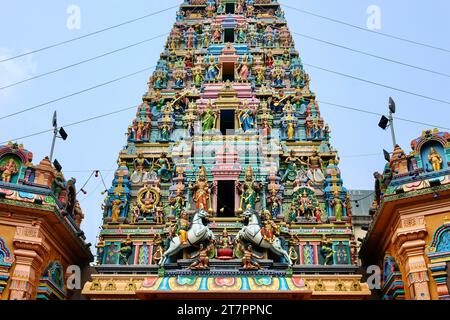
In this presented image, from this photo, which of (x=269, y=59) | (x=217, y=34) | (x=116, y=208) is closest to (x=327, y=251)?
(x=116, y=208)

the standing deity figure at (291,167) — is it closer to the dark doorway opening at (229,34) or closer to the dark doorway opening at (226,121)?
the dark doorway opening at (226,121)

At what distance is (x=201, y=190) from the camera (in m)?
18.8

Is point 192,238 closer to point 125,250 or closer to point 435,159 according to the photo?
point 125,250

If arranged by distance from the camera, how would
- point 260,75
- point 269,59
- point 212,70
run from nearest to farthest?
point 260,75 → point 212,70 → point 269,59

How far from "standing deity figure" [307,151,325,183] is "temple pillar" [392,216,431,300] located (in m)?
5.17

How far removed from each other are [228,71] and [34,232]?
13496 millimetres

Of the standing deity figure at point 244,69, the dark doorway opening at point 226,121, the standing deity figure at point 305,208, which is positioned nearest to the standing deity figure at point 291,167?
the standing deity figure at point 305,208

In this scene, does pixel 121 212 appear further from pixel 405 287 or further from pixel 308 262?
pixel 405 287

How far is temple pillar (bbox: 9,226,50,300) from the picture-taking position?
48.4ft

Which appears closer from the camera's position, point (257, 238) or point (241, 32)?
point (257, 238)

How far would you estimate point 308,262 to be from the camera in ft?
58.3

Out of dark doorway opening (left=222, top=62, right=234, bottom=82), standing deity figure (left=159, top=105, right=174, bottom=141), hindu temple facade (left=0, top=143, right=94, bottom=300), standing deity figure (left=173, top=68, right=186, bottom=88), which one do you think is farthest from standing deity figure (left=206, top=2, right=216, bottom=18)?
hindu temple facade (left=0, top=143, right=94, bottom=300)

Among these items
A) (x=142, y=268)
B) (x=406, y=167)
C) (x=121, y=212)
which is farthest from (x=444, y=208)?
(x=121, y=212)
